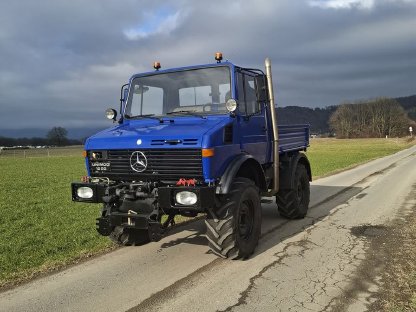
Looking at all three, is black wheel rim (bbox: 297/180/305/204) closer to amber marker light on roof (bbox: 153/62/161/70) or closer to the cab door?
the cab door

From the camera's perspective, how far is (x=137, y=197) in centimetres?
571

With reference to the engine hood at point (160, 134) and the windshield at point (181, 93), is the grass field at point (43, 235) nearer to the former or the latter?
the engine hood at point (160, 134)

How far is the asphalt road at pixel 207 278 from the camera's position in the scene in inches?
178

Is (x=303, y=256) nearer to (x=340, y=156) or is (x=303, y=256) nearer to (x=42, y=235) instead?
(x=42, y=235)

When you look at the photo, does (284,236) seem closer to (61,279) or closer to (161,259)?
(161,259)

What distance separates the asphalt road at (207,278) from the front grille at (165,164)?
3.98 feet

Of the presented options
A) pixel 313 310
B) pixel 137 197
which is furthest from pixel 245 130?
pixel 313 310

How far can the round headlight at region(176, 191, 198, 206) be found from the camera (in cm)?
521

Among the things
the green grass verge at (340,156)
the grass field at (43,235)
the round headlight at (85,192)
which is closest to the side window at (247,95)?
the round headlight at (85,192)

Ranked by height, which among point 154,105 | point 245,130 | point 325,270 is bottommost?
point 325,270

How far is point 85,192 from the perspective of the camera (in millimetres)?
6105

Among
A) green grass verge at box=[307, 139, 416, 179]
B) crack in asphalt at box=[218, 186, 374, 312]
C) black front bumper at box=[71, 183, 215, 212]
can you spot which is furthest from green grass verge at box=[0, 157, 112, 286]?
green grass verge at box=[307, 139, 416, 179]

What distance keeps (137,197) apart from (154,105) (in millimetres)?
1701

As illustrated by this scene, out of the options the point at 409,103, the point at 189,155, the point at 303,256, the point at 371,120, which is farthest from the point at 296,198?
the point at 409,103
